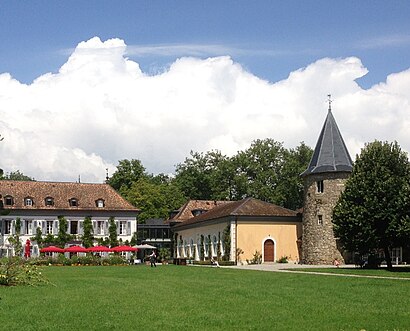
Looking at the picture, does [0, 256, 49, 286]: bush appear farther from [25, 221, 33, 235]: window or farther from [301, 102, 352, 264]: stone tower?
[25, 221, 33, 235]: window

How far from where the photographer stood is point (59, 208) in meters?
74.0

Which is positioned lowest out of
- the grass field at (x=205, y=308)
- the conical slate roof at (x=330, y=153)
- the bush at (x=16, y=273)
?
the grass field at (x=205, y=308)

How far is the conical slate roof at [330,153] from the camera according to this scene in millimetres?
55719

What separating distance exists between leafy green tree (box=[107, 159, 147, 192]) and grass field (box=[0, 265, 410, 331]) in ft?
249

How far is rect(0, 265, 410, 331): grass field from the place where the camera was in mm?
13438

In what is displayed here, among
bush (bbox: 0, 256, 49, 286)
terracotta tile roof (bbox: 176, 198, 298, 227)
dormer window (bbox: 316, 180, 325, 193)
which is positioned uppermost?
dormer window (bbox: 316, 180, 325, 193)

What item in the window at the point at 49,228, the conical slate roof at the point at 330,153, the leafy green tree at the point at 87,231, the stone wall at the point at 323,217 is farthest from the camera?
the leafy green tree at the point at 87,231

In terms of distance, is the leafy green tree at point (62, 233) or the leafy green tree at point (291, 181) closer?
the leafy green tree at point (62, 233)

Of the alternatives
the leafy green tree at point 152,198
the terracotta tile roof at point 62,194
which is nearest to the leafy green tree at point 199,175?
the leafy green tree at point 152,198

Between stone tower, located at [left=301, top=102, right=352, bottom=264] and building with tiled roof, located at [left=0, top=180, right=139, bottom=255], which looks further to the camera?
building with tiled roof, located at [left=0, top=180, right=139, bottom=255]

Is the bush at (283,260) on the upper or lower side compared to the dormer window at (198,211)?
lower

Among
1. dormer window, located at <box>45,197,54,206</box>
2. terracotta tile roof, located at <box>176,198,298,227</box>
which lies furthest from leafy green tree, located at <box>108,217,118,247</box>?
terracotta tile roof, located at <box>176,198,298,227</box>

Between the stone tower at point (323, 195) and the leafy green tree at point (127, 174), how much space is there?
46079 millimetres

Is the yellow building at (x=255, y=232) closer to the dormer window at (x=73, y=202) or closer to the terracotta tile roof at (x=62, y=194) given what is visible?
the terracotta tile roof at (x=62, y=194)
